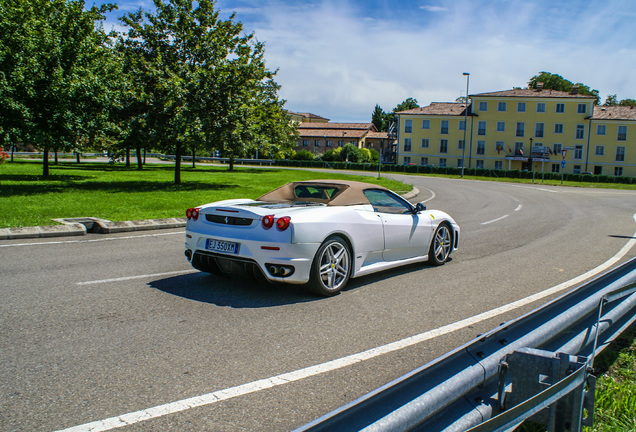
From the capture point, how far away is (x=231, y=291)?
242 inches

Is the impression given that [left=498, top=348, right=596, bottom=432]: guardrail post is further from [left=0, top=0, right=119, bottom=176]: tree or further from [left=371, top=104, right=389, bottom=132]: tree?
[left=371, top=104, right=389, bottom=132]: tree

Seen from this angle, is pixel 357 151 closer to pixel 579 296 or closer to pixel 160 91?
pixel 160 91

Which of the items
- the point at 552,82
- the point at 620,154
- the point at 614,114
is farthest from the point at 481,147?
the point at 552,82

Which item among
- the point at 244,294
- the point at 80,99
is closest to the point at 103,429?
the point at 244,294

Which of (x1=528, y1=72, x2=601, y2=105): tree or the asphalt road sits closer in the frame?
the asphalt road

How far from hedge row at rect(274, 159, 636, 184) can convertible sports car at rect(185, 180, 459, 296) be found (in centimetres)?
5138

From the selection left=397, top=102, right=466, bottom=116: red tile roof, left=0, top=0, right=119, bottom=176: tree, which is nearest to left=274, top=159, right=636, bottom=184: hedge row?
left=397, top=102, right=466, bottom=116: red tile roof

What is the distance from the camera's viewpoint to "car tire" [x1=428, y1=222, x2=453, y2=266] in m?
7.88

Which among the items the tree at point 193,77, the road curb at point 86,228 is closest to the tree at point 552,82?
the tree at point 193,77

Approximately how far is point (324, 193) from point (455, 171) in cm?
5891

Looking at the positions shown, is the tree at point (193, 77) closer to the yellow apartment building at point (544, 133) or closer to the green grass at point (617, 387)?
the green grass at point (617, 387)

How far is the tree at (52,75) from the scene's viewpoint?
1825cm

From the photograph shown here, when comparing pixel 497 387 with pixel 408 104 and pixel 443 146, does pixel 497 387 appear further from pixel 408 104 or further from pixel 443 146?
pixel 408 104

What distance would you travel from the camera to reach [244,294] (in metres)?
6.02
